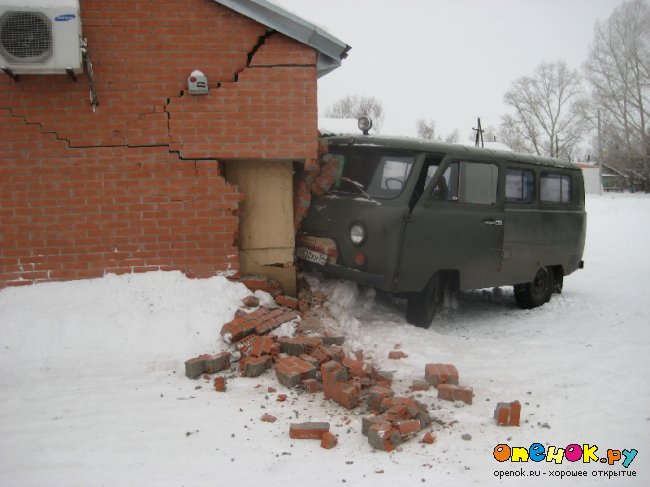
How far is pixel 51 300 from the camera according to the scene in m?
5.04

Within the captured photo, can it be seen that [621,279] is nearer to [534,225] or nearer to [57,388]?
[534,225]

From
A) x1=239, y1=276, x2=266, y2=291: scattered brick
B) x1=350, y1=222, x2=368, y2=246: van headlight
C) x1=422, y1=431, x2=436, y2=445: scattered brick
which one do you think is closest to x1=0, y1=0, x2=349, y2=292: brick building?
x1=239, y1=276, x2=266, y2=291: scattered brick

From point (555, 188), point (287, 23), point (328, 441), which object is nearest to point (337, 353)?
point (328, 441)

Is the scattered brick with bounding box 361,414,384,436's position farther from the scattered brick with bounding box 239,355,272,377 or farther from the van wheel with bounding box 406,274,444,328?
the van wheel with bounding box 406,274,444,328

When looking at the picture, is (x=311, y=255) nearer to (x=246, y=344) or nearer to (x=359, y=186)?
(x=359, y=186)

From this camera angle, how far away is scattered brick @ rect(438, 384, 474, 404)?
13.0ft

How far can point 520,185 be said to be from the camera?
6.98 metres

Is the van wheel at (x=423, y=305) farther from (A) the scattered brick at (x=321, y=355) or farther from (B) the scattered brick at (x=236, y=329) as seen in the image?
(B) the scattered brick at (x=236, y=329)

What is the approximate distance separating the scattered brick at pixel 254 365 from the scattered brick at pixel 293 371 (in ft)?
0.37

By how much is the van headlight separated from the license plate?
0.47 meters

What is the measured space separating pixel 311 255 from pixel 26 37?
3706mm

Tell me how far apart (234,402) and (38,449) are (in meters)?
1.35

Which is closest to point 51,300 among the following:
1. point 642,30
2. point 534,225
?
point 534,225

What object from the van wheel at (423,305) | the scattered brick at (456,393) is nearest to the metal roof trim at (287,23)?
the van wheel at (423,305)
